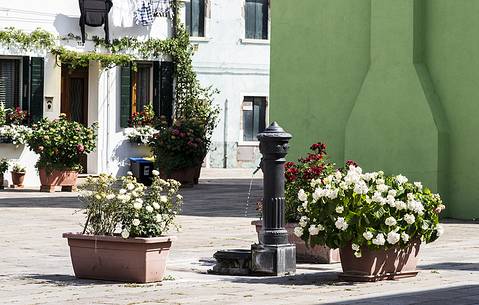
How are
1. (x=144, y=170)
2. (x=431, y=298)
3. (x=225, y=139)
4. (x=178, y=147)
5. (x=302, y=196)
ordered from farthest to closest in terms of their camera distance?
(x=225, y=139) → (x=144, y=170) → (x=178, y=147) → (x=302, y=196) → (x=431, y=298)

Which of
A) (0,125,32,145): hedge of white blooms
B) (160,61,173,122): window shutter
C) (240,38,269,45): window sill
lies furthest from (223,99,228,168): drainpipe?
(0,125,32,145): hedge of white blooms

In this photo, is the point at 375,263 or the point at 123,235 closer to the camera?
the point at 123,235

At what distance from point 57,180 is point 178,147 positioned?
2.90 meters

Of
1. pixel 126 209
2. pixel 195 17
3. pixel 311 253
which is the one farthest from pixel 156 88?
pixel 126 209

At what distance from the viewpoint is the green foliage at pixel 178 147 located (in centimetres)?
3019

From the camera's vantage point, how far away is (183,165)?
30.4 m

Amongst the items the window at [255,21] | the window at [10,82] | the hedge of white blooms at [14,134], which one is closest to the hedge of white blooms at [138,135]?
the window at [10,82]

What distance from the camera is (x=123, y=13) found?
111 ft

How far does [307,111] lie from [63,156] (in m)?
5.42

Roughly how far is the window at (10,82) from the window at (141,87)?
12.3 feet

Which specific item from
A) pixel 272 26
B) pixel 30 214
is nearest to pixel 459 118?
pixel 272 26

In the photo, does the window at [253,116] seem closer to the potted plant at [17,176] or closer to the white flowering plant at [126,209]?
the potted plant at [17,176]

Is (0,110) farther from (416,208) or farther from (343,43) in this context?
(416,208)

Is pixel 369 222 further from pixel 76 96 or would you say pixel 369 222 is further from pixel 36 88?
pixel 76 96
